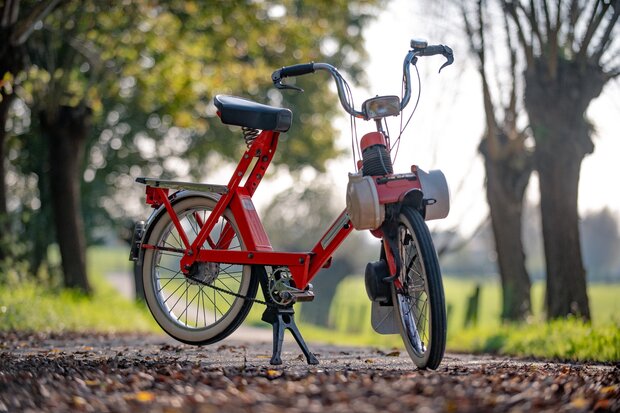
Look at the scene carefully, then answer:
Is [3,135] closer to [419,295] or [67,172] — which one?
[67,172]

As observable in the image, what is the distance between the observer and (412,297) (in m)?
5.48

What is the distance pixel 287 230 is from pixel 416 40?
3024cm

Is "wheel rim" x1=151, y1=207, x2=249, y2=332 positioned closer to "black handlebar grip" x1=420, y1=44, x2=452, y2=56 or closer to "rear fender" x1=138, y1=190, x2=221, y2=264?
"rear fender" x1=138, y1=190, x2=221, y2=264

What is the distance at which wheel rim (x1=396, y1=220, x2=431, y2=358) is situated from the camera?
5.31 m

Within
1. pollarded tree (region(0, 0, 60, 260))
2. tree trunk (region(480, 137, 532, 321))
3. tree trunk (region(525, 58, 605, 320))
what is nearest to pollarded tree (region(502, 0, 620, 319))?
tree trunk (region(525, 58, 605, 320))

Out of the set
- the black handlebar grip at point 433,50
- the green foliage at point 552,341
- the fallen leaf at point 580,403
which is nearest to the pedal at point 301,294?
the black handlebar grip at point 433,50

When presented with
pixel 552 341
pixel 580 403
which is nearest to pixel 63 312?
pixel 552 341

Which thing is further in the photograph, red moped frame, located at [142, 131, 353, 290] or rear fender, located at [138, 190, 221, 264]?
rear fender, located at [138, 190, 221, 264]

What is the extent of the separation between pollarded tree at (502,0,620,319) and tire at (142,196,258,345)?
6.57m

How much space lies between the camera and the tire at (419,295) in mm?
4977

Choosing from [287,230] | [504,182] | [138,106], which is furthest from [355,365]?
[287,230]

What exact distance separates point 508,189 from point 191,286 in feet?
31.1

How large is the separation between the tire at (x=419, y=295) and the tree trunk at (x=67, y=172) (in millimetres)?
12574

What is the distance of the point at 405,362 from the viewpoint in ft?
20.0
